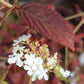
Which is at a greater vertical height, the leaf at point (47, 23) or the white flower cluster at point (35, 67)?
the leaf at point (47, 23)

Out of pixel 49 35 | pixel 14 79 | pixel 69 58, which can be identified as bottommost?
pixel 69 58

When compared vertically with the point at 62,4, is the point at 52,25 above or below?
above

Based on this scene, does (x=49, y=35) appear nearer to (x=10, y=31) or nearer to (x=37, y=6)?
(x=37, y=6)

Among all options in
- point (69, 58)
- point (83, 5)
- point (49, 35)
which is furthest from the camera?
point (83, 5)

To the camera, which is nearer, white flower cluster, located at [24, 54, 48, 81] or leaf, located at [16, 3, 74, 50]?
white flower cluster, located at [24, 54, 48, 81]

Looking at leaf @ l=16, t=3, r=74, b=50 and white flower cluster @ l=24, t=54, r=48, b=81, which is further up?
leaf @ l=16, t=3, r=74, b=50

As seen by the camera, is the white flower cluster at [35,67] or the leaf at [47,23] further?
the leaf at [47,23]

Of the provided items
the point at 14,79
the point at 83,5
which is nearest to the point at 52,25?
the point at 14,79

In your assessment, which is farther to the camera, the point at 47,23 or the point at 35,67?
the point at 47,23
